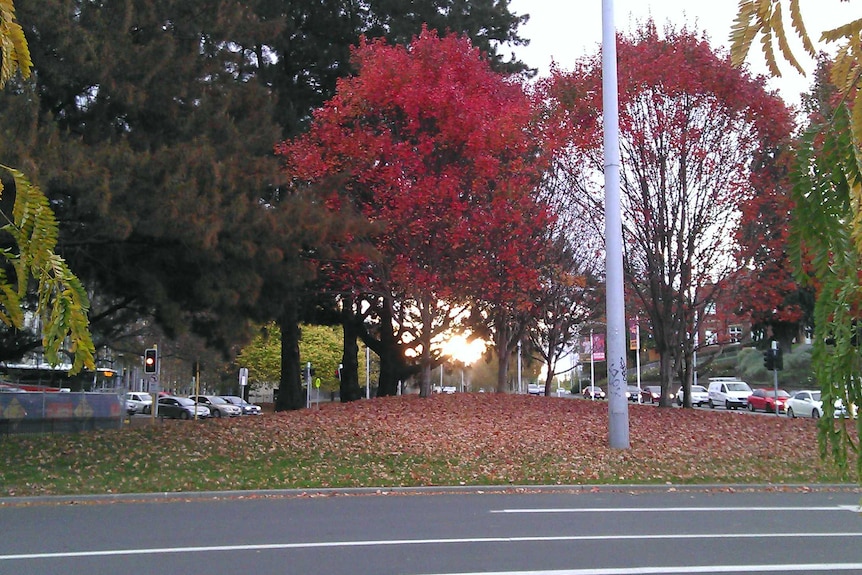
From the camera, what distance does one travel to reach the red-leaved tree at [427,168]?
74.7ft

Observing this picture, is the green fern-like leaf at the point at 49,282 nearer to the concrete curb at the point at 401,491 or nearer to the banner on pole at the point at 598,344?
the concrete curb at the point at 401,491

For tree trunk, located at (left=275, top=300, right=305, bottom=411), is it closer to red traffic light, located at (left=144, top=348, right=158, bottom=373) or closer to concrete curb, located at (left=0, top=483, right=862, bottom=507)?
red traffic light, located at (left=144, top=348, right=158, bottom=373)

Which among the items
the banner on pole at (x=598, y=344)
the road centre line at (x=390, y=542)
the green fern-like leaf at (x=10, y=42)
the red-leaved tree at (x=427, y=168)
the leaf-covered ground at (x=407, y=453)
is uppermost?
the red-leaved tree at (x=427, y=168)

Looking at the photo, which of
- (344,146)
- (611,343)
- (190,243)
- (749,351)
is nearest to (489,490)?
(611,343)

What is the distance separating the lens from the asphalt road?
8.51 meters

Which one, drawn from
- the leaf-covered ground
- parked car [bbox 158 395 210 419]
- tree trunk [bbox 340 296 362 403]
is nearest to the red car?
the leaf-covered ground

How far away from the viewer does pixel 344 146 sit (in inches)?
921

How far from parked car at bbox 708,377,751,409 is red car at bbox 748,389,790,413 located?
72 cm

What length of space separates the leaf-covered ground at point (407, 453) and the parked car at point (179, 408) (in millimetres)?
23721

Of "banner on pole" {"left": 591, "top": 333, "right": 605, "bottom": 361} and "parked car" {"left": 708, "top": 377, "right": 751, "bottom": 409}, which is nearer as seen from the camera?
"banner on pole" {"left": 591, "top": 333, "right": 605, "bottom": 361}

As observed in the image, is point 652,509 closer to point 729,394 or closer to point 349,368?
point 349,368

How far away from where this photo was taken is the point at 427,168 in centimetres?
2345

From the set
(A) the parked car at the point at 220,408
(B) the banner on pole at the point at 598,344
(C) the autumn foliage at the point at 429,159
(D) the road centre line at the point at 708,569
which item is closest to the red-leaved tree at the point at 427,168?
(C) the autumn foliage at the point at 429,159

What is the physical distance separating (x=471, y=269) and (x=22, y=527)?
15222mm
